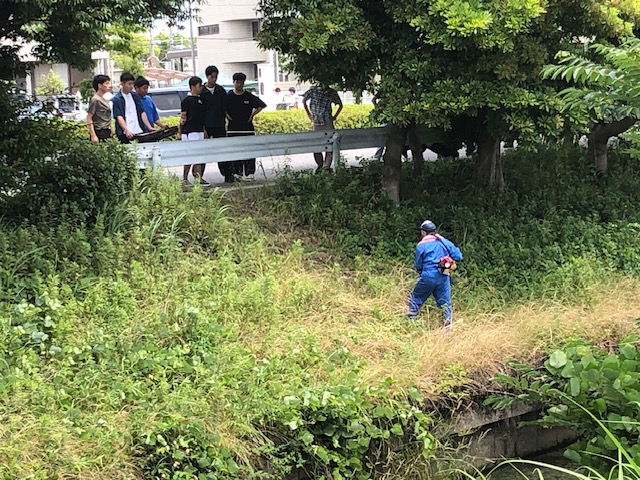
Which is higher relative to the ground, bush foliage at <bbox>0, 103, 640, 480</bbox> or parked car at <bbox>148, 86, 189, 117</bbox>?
parked car at <bbox>148, 86, 189, 117</bbox>

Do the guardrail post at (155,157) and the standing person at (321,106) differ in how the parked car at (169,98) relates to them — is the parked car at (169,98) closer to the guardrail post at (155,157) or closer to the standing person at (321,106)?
the standing person at (321,106)

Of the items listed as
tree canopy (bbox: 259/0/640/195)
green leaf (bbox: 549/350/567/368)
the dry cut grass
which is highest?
tree canopy (bbox: 259/0/640/195)

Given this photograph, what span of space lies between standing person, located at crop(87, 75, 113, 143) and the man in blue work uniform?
4760 millimetres

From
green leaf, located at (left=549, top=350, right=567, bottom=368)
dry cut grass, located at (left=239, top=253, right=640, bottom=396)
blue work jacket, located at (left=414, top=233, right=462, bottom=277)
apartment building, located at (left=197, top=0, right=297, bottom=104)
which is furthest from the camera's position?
apartment building, located at (left=197, top=0, right=297, bottom=104)

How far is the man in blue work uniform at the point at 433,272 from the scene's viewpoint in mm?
7023

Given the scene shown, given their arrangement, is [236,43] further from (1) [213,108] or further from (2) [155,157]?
(2) [155,157]

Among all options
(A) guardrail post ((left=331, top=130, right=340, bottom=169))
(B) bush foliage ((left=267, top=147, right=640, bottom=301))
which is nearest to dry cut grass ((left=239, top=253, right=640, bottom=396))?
(B) bush foliage ((left=267, top=147, right=640, bottom=301))

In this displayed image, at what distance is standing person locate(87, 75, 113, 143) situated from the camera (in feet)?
30.8

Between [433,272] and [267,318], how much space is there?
1727mm

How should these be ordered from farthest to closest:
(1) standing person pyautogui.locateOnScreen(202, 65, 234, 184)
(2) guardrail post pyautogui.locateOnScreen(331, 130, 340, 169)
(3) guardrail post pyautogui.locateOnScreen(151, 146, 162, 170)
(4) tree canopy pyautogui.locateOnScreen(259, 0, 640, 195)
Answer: (1) standing person pyautogui.locateOnScreen(202, 65, 234, 184), (2) guardrail post pyautogui.locateOnScreen(331, 130, 340, 169), (3) guardrail post pyautogui.locateOnScreen(151, 146, 162, 170), (4) tree canopy pyautogui.locateOnScreen(259, 0, 640, 195)

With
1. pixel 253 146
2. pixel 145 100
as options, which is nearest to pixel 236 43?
pixel 145 100

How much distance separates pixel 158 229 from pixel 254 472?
3.52 meters

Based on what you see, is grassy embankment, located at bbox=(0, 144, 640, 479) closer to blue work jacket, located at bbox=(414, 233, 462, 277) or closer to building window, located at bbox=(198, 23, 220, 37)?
blue work jacket, located at bbox=(414, 233, 462, 277)

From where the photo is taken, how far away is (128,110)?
9.87 metres
